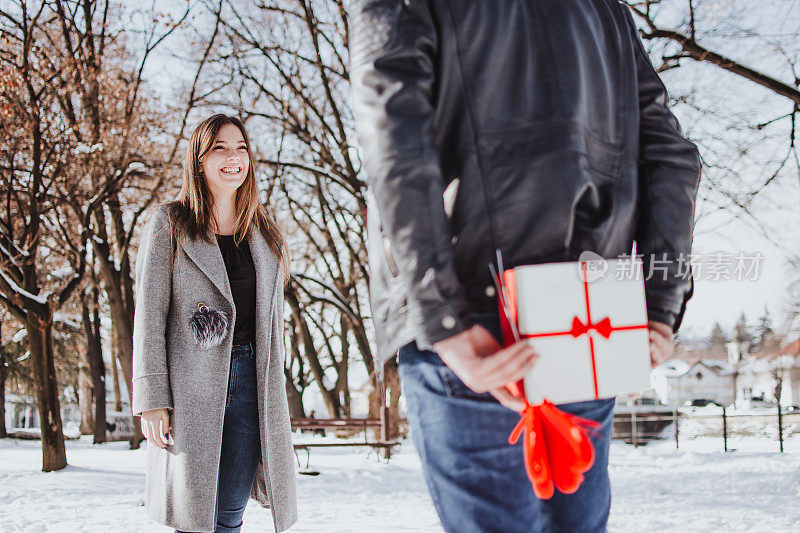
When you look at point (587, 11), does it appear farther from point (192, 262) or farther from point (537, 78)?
point (192, 262)

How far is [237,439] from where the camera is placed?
9.68ft

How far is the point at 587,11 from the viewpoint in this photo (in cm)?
137

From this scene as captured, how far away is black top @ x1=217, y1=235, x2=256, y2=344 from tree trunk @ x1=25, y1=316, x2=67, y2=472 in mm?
9733

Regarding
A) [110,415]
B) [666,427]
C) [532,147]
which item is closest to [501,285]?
[532,147]

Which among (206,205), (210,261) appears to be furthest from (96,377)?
(210,261)

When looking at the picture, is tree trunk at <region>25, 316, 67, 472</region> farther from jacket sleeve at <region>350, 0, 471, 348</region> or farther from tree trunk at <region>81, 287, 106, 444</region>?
jacket sleeve at <region>350, 0, 471, 348</region>

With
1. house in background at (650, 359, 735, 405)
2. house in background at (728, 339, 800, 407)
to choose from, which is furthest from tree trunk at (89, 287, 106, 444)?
house in background at (650, 359, 735, 405)

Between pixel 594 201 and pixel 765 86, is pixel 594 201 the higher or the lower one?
the lower one

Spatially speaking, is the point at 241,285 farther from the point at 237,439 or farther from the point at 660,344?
the point at 660,344

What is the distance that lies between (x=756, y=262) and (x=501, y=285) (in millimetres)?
1279

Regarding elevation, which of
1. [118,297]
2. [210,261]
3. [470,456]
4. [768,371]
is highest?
[118,297]

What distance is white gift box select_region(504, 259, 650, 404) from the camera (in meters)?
1.07

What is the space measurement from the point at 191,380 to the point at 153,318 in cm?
30

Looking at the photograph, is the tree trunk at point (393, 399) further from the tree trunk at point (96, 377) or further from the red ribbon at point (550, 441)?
the red ribbon at point (550, 441)
